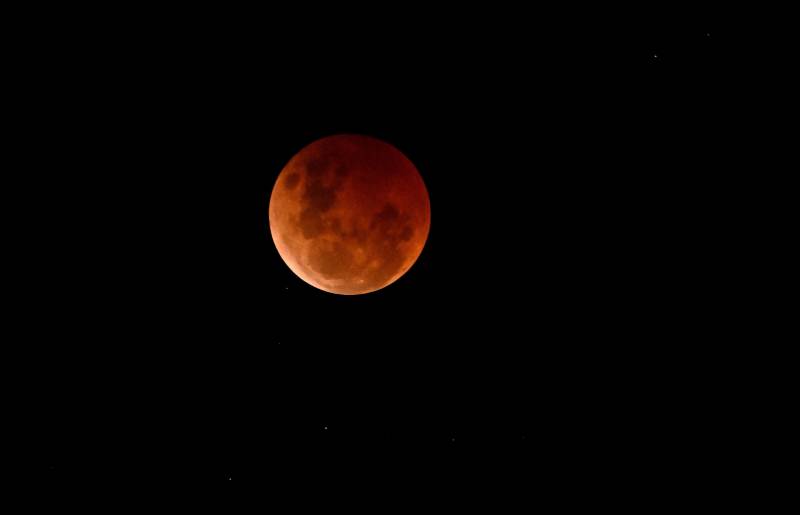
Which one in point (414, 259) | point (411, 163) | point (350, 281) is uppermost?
point (411, 163)

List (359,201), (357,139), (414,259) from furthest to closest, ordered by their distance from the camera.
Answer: (414,259) < (357,139) < (359,201)

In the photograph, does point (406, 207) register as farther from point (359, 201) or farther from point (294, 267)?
point (294, 267)

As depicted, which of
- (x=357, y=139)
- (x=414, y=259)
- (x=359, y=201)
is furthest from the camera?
(x=414, y=259)

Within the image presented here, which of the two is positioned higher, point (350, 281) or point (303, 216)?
point (303, 216)

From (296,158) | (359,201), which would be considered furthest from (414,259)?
(296,158)

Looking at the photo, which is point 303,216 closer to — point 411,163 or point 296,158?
point 296,158

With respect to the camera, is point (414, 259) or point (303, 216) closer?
point (303, 216)

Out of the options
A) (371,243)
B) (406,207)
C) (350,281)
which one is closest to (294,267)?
(350,281)
